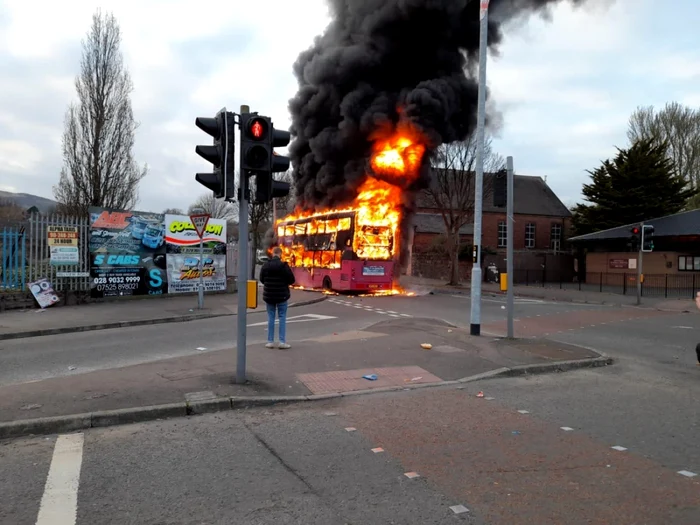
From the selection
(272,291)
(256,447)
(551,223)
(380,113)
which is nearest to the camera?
(256,447)

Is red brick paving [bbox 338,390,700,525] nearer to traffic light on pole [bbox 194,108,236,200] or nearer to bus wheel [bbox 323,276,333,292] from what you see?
traffic light on pole [bbox 194,108,236,200]

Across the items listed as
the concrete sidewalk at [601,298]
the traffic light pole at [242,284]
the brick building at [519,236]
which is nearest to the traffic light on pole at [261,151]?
the traffic light pole at [242,284]

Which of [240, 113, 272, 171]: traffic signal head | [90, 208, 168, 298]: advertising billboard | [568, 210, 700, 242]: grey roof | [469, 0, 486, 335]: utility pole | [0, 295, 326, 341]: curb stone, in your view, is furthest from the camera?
[568, 210, 700, 242]: grey roof

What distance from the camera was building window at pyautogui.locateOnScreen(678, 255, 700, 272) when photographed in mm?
27736

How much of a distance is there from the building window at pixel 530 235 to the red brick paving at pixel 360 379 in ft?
142

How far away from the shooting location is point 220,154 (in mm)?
6309

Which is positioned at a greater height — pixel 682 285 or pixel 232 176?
pixel 232 176

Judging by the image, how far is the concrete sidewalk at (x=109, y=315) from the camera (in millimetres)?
11445

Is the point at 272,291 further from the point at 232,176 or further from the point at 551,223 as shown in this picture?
the point at 551,223

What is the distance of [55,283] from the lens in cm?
1526

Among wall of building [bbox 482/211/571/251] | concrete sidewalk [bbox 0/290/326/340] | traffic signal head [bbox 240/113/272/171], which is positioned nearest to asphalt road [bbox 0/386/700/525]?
traffic signal head [bbox 240/113/272/171]

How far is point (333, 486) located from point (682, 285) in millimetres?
29913

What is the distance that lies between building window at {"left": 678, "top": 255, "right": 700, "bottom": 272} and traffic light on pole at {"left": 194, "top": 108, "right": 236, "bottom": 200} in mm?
29316

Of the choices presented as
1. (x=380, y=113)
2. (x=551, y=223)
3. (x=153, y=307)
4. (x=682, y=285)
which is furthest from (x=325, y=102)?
(x=551, y=223)
